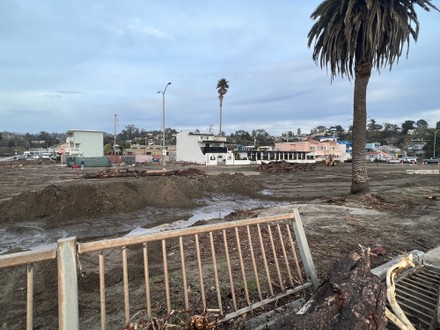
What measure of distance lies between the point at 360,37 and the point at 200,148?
56.5 m

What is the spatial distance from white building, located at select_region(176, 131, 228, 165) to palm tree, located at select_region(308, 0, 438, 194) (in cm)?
4846

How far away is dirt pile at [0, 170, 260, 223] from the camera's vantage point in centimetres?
1194

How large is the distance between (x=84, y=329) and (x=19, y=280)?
2.90m

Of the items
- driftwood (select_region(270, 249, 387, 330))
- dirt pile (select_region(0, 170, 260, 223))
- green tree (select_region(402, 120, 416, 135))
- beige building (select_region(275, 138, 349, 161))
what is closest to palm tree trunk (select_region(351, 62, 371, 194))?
dirt pile (select_region(0, 170, 260, 223))

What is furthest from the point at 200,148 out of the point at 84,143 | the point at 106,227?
the point at 106,227

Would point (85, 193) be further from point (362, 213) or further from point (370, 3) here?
point (370, 3)

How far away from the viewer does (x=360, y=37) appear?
13578mm

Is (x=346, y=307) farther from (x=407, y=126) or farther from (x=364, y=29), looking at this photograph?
(x=407, y=126)

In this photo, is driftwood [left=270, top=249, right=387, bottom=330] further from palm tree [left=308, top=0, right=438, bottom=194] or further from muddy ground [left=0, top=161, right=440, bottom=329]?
palm tree [left=308, top=0, right=438, bottom=194]

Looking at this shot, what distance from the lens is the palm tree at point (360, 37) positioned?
12.6m

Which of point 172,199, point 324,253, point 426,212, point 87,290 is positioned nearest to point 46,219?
point 172,199

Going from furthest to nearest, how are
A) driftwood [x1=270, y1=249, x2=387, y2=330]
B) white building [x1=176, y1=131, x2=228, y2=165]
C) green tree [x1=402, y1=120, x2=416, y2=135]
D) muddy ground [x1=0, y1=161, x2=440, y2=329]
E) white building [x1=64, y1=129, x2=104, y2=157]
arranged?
green tree [x1=402, y1=120, x2=416, y2=135] → white building [x1=64, y1=129, x2=104, y2=157] → white building [x1=176, y1=131, x2=228, y2=165] → muddy ground [x1=0, y1=161, x2=440, y2=329] → driftwood [x1=270, y1=249, x2=387, y2=330]

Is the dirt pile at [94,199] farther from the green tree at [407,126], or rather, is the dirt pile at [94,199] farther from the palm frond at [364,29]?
the green tree at [407,126]

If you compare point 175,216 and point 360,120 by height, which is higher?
point 360,120
